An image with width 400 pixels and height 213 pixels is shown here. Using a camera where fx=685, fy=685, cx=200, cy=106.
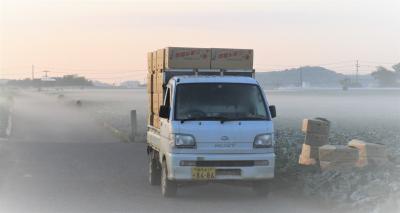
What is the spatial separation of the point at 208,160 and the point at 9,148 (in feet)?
41.8

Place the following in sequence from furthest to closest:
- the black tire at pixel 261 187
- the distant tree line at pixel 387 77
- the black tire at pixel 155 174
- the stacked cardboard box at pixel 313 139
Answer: the distant tree line at pixel 387 77
the stacked cardboard box at pixel 313 139
the black tire at pixel 155 174
the black tire at pixel 261 187

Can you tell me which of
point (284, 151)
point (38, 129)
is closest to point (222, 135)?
point (284, 151)

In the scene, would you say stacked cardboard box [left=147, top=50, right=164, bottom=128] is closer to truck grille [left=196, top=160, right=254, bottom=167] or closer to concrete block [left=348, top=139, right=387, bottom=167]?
truck grille [left=196, top=160, right=254, bottom=167]

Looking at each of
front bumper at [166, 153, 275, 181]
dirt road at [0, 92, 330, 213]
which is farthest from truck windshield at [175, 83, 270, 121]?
dirt road at [0, 92, 330, 213]

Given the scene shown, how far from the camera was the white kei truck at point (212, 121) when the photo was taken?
11.3 metres

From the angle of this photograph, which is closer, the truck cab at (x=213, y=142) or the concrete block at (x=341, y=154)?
the truck cab at (x=213, y=142)

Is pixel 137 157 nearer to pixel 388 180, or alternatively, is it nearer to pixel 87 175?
pixel 87 175

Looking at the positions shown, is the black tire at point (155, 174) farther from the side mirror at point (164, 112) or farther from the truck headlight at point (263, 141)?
the truck headlight at point (263, 141)

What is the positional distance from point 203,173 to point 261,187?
1265 millimetres

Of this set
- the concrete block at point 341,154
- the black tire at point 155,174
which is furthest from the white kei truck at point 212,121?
the concrete block at point 341,154

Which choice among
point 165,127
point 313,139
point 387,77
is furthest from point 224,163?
point 387,77

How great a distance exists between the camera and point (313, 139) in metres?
14.6

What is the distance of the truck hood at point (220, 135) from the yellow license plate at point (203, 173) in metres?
0.30

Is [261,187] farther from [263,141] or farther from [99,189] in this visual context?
[99,189]
